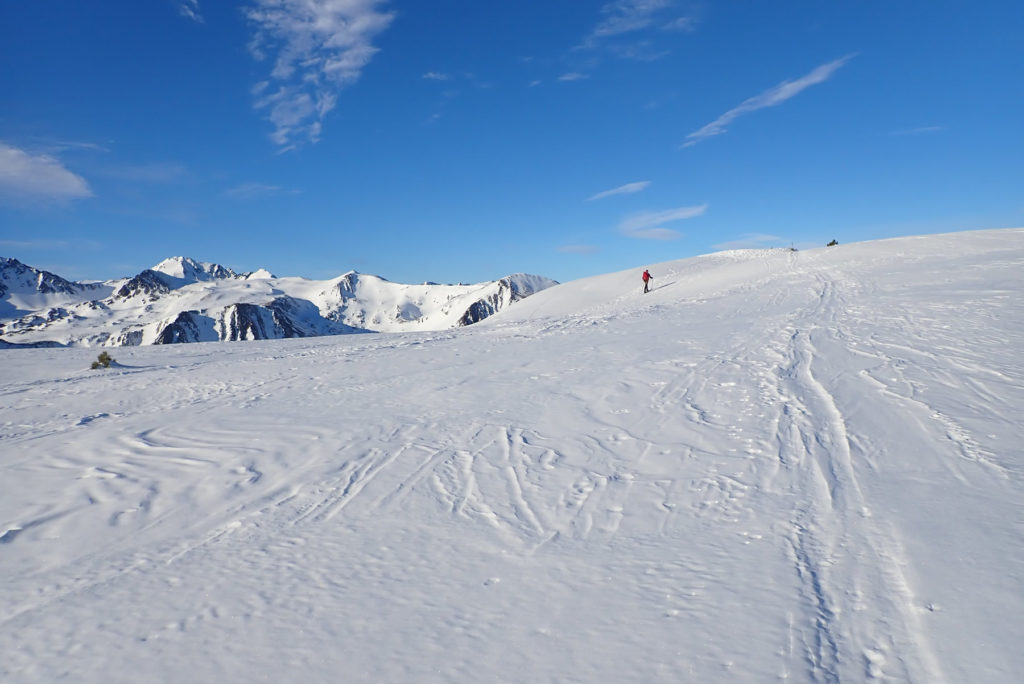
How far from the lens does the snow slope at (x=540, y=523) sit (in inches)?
140

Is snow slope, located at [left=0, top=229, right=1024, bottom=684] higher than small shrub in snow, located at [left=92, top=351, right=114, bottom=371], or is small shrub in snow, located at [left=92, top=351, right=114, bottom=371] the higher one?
small shrub in snow, located at [left=92, top=351, right=114, bottom=371]

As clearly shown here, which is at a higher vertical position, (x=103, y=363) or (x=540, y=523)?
(x=103, y=363)

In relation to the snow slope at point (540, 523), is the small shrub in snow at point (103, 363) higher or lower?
higher

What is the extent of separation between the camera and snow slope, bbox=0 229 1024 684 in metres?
3.56

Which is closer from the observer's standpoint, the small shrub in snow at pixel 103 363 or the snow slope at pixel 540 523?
the snow slope at pixel 540 523

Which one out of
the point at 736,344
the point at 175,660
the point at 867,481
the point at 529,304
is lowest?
the point at 175,660

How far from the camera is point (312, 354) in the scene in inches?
613

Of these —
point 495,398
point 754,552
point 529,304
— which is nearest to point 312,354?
point 495,398

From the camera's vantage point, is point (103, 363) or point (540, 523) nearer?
point (540, 523)

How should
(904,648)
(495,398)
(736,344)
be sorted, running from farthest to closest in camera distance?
(736,344), (495,398), (904,648)

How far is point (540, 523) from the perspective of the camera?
523 centimetres

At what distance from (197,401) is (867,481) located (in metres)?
11.3

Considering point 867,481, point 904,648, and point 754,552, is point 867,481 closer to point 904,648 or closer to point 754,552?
point 754,552

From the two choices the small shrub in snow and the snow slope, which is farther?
the small shrub in snow
